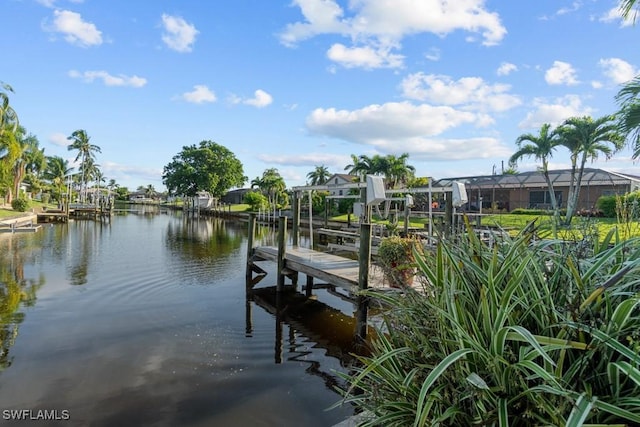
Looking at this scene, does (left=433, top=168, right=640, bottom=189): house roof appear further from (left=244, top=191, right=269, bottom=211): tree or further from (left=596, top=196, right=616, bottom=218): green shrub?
(left=244, top=191, right=269, bottom=211): tree

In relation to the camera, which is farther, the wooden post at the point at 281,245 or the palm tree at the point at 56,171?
the palm tree at the point at 56,171

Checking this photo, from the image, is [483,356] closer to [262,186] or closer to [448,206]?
[448,206]

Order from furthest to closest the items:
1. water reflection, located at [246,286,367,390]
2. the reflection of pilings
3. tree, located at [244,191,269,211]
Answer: tree, located at [244,191,269,211] < the reflection of pilings < water reflection, located at [246,286,367,390]

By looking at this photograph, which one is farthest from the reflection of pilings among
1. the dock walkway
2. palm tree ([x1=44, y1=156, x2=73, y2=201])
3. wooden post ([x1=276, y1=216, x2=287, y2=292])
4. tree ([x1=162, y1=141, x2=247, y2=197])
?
palm tree ([x1=44, y1=156, x2=73, y2=201])

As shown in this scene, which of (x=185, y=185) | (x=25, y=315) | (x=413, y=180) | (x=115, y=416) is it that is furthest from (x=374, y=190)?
(x=185, y=185)

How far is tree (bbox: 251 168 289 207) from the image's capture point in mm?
48250

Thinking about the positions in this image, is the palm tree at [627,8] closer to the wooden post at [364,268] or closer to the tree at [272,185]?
the wooden post at [364,268]

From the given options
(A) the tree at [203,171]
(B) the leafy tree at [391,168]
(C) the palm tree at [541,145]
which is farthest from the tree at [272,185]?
(C) the palm tree at [541,145]

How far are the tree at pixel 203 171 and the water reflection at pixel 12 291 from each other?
41531 mm

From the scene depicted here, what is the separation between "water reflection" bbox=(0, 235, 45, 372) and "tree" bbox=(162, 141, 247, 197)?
4153 centimetres

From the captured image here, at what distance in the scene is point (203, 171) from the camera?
59625 mm

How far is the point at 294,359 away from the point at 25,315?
6.66 meters

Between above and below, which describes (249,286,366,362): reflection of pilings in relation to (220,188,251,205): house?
below

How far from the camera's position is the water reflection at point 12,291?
7.46m
